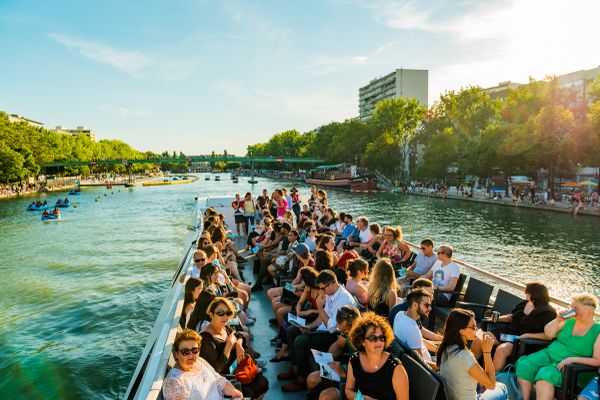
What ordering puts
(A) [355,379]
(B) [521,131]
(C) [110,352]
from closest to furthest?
(A) [355,379] → (C) [110,352] → (B) [521,131]

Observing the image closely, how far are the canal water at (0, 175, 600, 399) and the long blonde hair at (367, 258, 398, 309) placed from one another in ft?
21.5

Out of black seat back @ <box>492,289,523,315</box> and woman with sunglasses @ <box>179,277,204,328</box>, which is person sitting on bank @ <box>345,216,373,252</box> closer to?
black seat back @ <box>492,289,523,315</box>

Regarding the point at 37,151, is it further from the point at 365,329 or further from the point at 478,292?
the point at 365,329

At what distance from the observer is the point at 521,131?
39.8 m

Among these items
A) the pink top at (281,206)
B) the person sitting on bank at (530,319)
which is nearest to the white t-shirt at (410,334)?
the person sitting on bank at (530,319)

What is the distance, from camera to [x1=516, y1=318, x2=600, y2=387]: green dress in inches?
165

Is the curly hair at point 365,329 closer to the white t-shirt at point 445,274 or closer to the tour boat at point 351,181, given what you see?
the white t-shirt at point 445,274

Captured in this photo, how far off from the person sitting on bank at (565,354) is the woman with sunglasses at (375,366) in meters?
1.84

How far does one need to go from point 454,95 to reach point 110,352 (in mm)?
64594

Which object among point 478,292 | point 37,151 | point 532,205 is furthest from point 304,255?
point 37,151

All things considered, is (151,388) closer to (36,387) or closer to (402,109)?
(36,387)

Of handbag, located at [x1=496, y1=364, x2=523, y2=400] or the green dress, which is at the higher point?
the green dress

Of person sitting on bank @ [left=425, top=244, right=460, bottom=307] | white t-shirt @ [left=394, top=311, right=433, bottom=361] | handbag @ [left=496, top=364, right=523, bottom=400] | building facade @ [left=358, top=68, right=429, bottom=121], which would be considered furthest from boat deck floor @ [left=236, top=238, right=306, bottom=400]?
building facade @ [left=358, top=68, right=429, bottom=121]

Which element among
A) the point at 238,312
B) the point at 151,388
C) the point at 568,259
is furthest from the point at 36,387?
the point at 568,259
